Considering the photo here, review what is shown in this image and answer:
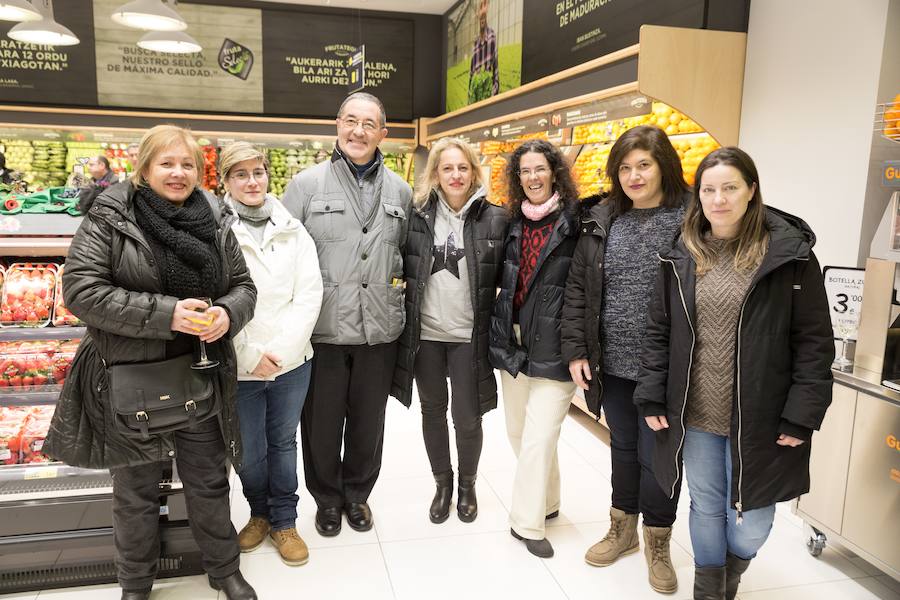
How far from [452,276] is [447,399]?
24.7 inches

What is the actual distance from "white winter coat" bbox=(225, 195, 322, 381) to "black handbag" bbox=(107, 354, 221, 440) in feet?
1.05

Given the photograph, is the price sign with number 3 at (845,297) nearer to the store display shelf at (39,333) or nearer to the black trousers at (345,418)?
the black trousers at (345,418)

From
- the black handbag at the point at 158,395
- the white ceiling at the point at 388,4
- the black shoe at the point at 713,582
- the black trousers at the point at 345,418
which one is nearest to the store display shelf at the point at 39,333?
the black handbag at the point at 158,395

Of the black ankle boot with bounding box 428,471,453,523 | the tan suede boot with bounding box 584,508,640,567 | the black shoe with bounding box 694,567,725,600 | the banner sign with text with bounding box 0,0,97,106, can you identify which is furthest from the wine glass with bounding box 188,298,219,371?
the banner sign with text with bounding box 0,0,97,106

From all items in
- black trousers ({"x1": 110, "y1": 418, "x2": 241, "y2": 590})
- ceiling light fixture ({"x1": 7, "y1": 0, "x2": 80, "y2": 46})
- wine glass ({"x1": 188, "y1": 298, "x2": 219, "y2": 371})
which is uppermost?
ceiling light fixture ({"x1": 7, "y1": 0, "x2": 80, "y2": 46})

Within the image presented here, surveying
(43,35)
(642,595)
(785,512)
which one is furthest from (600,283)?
(43,35)

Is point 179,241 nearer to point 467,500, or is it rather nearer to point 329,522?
point 329,522

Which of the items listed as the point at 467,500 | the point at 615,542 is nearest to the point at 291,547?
the point at 467,500

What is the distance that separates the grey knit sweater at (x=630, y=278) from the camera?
8.16 feet

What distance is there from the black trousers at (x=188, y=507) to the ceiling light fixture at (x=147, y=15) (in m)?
3.97

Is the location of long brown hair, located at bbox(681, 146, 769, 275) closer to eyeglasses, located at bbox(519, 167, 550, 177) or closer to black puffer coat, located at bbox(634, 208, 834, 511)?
black puffer coat, located at bbox(634, 208, 834, 511)

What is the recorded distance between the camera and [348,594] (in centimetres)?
263

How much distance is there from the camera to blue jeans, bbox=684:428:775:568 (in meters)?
2.27

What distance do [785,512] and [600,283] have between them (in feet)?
6.24
